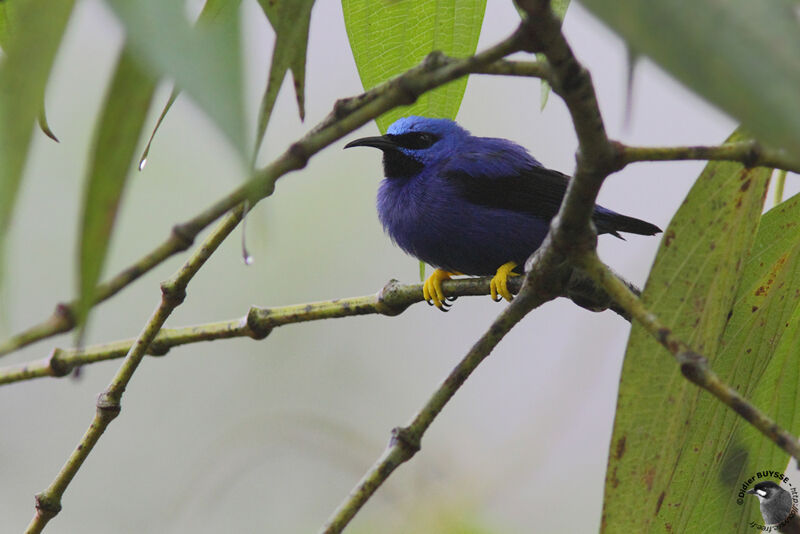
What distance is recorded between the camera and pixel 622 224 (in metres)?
3.09

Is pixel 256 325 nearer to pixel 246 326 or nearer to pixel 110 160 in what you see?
pixel 246 326

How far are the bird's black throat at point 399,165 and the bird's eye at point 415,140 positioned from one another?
2.1 inches

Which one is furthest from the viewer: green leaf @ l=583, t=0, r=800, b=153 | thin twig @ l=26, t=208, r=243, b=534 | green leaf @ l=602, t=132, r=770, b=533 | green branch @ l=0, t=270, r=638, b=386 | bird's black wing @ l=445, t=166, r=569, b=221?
bird's black wing @ l=445, t=166, r=569, b=221

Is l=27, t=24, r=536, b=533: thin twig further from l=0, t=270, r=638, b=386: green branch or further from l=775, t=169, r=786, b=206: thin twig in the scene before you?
l=775, t=169, r=786, b=206: thin twig

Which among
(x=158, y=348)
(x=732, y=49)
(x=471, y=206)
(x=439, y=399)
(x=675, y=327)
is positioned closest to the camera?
(x=732, y=49)

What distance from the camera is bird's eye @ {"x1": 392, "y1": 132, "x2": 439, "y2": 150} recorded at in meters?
3.59

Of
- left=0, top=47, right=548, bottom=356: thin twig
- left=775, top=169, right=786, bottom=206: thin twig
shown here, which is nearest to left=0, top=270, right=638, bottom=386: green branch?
left=775, top=169, right=786, bottom=206: thin twig

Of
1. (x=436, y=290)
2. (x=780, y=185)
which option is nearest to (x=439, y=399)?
(x=780, y=185)

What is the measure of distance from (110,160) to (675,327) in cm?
92

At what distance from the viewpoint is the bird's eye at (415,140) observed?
359cm

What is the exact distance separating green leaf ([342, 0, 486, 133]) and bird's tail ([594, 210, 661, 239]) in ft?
5.07

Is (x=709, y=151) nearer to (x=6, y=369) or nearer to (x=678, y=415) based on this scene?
(x=678, y=415)

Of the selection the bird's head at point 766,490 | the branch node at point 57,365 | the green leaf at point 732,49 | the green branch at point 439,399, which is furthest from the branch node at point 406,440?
the branch node at point 57,365

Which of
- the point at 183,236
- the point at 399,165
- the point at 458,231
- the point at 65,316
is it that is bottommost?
the point at 65,316
